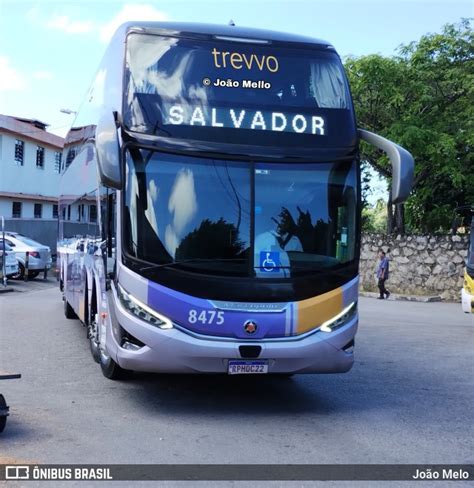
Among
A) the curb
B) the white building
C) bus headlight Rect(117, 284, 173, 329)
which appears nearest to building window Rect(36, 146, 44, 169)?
the white building

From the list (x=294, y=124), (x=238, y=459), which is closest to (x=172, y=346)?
(x=238, y=459)

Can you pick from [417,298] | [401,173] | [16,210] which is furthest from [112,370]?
[16,210]

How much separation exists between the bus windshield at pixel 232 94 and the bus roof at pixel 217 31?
0.37 ft

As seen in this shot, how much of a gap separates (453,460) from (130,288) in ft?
10.8

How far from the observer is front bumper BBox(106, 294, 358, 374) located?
630 cm

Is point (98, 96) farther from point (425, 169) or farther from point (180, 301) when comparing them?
point (425, 169)

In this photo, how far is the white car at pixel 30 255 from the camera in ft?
81.0

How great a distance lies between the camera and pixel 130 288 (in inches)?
255

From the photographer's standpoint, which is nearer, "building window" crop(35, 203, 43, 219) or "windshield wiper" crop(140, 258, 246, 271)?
"windshield wiper" crop(140, 258, 246, 271)

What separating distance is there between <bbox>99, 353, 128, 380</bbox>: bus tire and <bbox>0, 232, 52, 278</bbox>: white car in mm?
17626

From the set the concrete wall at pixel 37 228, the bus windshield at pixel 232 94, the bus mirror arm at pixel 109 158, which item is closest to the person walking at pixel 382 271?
the bus windshield at pixel 232 94

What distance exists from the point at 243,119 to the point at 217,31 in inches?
44.8

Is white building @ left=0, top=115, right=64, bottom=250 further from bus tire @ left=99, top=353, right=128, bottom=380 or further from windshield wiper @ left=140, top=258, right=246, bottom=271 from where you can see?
windshield wiper @ left=140, top=258, right=246, bottom=271

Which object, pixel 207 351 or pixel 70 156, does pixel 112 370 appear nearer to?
pixel 207 351
